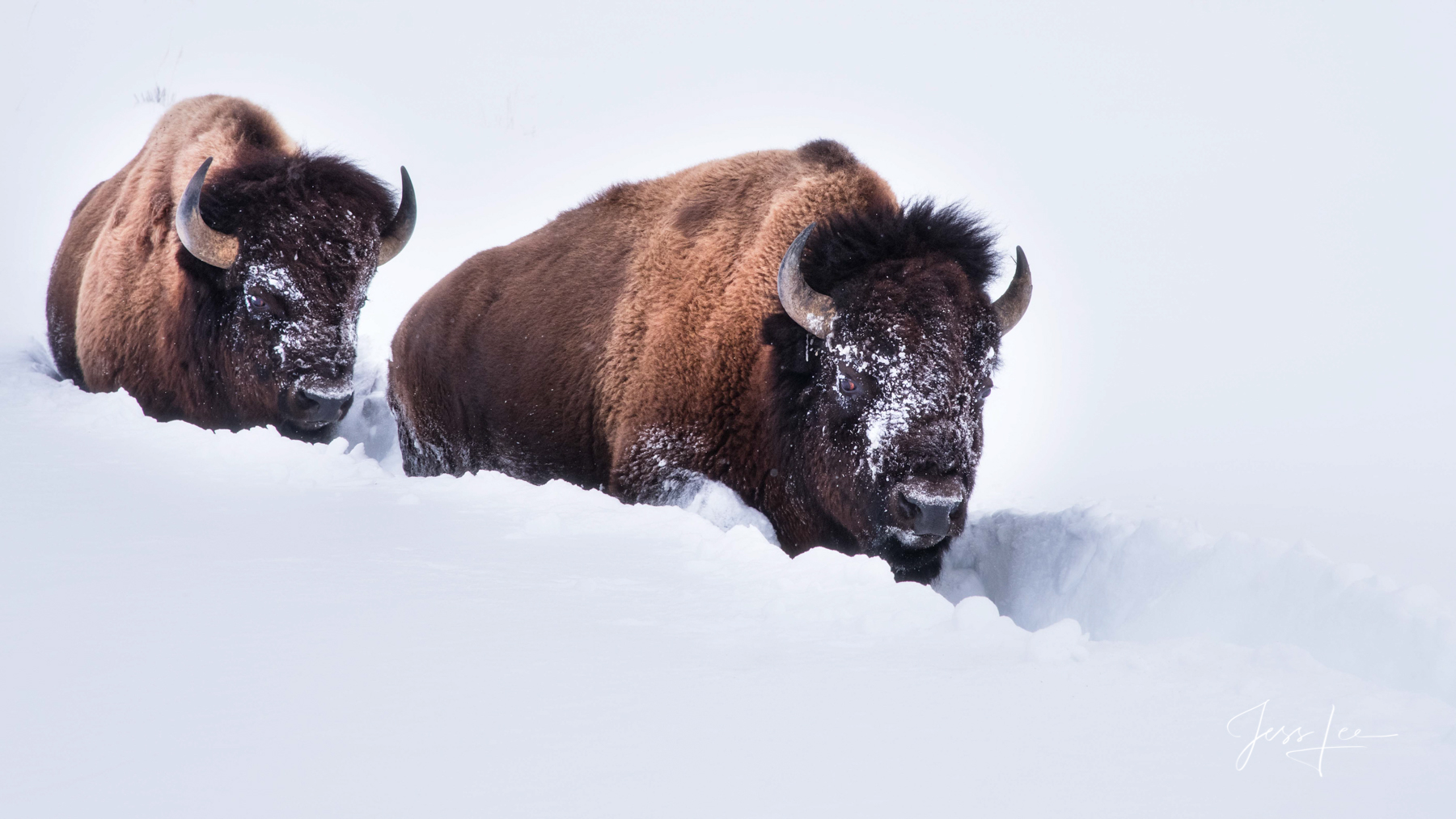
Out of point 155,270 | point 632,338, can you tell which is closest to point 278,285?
point 155,270

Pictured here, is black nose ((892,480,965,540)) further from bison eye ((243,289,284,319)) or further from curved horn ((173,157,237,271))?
curved horn ((173,157,237,271))

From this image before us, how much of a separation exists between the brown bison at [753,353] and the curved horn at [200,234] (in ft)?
3.66

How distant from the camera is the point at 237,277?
5.09m

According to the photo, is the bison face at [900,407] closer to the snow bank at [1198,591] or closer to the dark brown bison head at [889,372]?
the dark brown bison head at [889,372]

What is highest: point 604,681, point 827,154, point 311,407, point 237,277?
point 827,154

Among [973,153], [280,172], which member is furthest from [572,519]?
[973,153]

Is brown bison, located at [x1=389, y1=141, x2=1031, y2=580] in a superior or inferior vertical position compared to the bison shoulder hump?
inferior

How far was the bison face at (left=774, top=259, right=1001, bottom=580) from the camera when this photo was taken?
3553mm

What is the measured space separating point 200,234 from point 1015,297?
3807 mm

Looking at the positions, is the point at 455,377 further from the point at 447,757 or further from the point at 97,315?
the point at 447,757

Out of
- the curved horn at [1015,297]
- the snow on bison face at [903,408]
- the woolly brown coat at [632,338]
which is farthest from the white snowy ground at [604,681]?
the curved horn at [1015,297]

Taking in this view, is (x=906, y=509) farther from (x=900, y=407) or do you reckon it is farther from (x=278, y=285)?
(x=278, y=285)

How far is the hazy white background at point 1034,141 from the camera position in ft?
22.3
